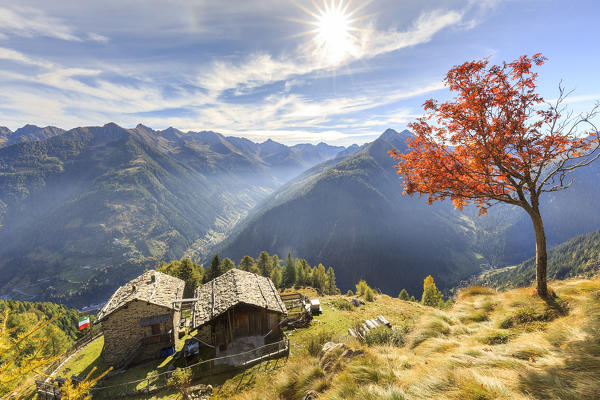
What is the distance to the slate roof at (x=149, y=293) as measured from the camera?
93.9 feet

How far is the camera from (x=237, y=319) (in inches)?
1002

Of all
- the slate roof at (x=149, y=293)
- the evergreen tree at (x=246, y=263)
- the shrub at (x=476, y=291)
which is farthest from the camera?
the evergreen tree at (x=246, y=263)

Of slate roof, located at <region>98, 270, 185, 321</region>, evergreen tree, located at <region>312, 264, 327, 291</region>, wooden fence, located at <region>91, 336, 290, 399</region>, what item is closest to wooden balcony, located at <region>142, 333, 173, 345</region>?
slate roof, located at <region>98, 270, 185, 321</region>

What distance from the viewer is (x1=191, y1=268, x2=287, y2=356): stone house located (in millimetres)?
24594

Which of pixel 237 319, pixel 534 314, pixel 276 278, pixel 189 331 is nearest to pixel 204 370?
pixel 189 331

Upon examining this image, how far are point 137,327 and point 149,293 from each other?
3870 mm

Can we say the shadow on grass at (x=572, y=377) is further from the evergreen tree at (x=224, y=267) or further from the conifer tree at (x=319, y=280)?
the conifer tree at (x=319, y=280)

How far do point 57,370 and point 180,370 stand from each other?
67.9 ft

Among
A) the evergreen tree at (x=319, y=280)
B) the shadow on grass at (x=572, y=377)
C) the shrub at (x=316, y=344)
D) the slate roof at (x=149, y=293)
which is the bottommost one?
the evergreen tree at (x=319, y=280)

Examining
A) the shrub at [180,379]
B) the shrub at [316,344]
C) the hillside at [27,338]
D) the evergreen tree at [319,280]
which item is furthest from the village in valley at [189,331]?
the evergreen tree at [319,280]

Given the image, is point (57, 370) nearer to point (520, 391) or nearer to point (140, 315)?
point (140, 315)

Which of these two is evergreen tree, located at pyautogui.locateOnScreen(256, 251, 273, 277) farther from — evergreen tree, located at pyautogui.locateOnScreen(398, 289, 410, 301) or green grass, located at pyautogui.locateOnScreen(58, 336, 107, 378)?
green grass, located at pyautogui.locateOnScreen(58, 336, 107, 378)

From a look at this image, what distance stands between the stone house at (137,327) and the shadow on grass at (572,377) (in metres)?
33.0

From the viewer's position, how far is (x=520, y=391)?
6379mm
